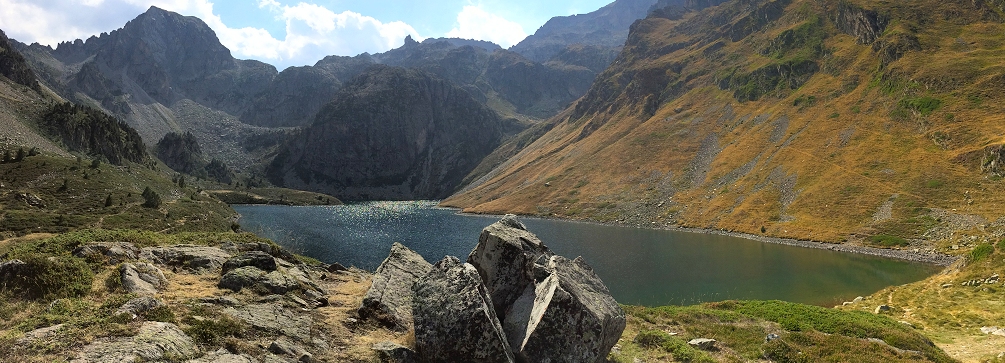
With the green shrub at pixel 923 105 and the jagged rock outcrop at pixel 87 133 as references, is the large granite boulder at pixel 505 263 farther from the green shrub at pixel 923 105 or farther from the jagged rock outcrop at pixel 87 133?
the jagged rock outcrop at pixel 87 133

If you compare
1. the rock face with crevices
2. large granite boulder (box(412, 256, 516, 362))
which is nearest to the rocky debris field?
large granite boulder (box(412, 256, 516, 362))

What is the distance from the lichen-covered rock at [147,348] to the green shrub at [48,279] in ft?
17.9

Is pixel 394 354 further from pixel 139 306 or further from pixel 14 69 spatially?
pixel 14 69

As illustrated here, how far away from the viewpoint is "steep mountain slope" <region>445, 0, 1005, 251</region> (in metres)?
79.0

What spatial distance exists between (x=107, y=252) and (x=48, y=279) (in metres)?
7.20

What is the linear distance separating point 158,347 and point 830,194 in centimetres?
11477

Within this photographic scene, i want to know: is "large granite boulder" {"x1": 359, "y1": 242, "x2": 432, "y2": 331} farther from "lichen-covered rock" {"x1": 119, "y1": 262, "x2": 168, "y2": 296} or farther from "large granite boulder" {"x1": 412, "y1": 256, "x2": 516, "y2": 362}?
"lichen-covered rock" {"x1": 119, "y1": 262, "x2": 168, "y2": 296}

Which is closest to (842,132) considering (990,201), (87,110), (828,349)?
(990,201)

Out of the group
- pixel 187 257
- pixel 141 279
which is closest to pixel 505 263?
pixel 141 279

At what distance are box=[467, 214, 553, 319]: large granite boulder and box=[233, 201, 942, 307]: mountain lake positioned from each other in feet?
106

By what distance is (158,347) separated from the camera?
1065 centimetres

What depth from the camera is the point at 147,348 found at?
10.4 metres

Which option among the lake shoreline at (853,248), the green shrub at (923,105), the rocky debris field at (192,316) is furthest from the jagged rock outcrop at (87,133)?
the green shrub at (923,105)

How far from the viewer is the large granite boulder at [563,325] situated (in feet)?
45.6
